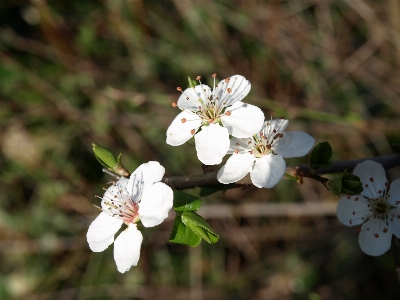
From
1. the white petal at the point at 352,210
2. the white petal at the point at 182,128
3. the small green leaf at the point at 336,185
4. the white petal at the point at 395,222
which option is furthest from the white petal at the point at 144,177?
the white petal at the point at 395,222

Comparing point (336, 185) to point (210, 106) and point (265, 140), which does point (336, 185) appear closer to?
point (265, 140)

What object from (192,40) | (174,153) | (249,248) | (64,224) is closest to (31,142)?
(64,224)

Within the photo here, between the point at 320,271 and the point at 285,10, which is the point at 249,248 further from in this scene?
the point at 285,10

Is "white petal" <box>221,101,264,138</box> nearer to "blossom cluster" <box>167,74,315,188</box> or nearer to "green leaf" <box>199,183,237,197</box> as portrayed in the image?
"blossom cluster" <box>167,74,315,188</box>

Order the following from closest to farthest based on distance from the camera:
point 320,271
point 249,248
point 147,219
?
point 147,219
point 320,271
point 249,248

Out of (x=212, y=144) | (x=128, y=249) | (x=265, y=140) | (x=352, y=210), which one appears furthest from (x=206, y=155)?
(x=352, y=210)

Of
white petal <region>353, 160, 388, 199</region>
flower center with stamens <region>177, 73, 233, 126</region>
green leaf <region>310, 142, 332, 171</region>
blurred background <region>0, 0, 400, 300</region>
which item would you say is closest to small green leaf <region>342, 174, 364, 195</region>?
green leaf <region>310, 142, 332, 171</region>
